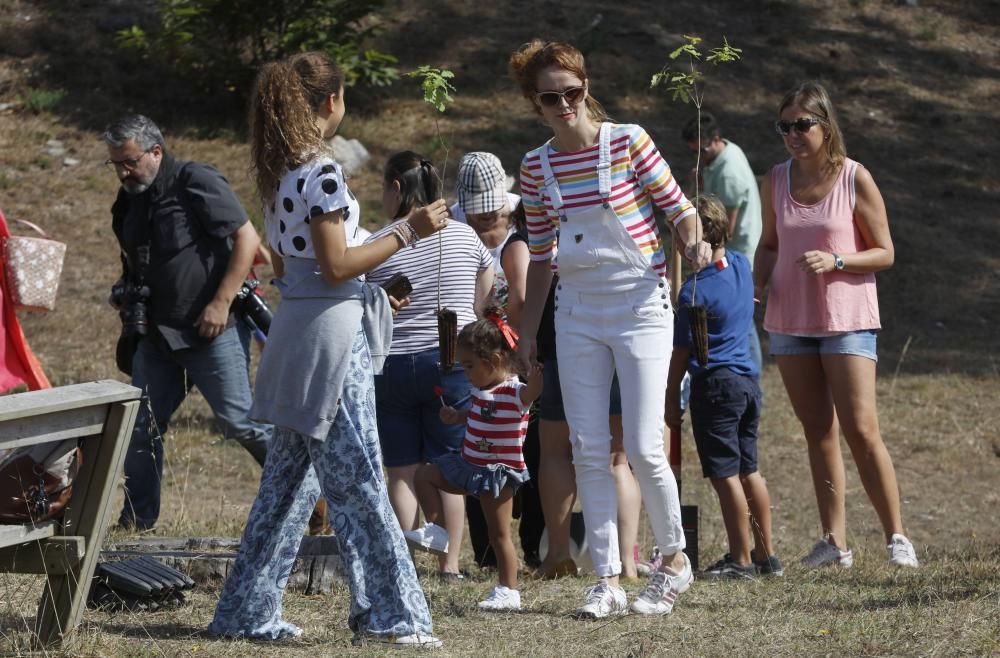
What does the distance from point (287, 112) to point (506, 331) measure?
4.98 ft

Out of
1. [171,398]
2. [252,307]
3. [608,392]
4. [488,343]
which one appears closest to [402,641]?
[608,392]

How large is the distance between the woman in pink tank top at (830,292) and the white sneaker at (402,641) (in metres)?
2.26

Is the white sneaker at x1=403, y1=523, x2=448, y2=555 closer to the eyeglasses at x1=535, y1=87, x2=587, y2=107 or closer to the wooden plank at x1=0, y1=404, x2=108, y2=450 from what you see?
the wooden plank at x1=0, y1=404, x2=108, y2=450

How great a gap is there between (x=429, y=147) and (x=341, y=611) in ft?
30.8

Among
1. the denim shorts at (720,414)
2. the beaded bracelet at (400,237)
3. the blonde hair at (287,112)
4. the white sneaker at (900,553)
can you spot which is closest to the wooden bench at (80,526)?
the blonde hair at (287,112)

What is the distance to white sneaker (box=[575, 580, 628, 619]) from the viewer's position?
446 cm

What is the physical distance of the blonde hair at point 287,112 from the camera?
12.8 ft

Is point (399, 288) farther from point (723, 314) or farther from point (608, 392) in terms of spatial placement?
point (723, 314)

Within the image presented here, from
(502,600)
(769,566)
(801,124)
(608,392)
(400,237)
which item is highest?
(801,124)

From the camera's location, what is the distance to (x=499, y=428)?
5.12 m

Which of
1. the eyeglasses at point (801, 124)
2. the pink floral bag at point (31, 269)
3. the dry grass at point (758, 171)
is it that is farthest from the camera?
the pink floral bag at point (31, 269)

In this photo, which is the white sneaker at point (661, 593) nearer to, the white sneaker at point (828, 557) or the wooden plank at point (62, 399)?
the white sneaker at point (828, 557)

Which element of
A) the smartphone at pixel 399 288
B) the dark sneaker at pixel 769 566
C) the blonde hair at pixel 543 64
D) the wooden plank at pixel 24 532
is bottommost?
the dark sneaker at pixel 769 566

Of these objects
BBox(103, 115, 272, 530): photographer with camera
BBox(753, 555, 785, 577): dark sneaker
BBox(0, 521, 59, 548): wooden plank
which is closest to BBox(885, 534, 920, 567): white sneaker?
BBox(753, 555, 785, 577): dark sneaker
